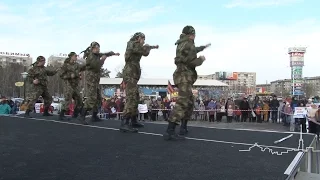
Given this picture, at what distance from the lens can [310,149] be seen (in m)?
5.71

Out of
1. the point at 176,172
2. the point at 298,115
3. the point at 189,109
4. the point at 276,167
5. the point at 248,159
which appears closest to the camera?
the point at 176,172

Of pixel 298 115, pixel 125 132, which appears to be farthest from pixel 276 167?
pixel 298 115

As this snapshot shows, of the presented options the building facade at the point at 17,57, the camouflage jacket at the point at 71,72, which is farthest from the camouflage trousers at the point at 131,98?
the building facade at the point at 17,57

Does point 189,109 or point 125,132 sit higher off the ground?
point 189,109

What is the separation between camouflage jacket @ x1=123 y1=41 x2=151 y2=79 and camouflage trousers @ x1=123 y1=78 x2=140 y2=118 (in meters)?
0.12

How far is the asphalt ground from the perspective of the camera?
360 centimetres

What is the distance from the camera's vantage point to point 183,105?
20.5 ft

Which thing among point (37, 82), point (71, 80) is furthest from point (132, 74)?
point (37, 82)

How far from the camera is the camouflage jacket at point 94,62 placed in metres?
8.74

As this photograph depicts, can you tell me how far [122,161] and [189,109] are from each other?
250cm

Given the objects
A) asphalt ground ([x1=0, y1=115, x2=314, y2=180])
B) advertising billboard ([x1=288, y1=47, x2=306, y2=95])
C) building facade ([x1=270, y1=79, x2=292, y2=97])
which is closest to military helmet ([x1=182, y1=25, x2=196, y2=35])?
asphalt ground ([x1=0, y1=115, x2=314, y2=180])

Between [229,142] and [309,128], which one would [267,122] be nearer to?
[309,128]

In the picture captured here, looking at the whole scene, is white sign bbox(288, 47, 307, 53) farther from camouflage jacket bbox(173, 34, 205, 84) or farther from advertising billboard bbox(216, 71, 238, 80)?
camouflage jacket bbox(173, 34, 205, 84)

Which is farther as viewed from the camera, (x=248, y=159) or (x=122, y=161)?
(x=248, y=159)
